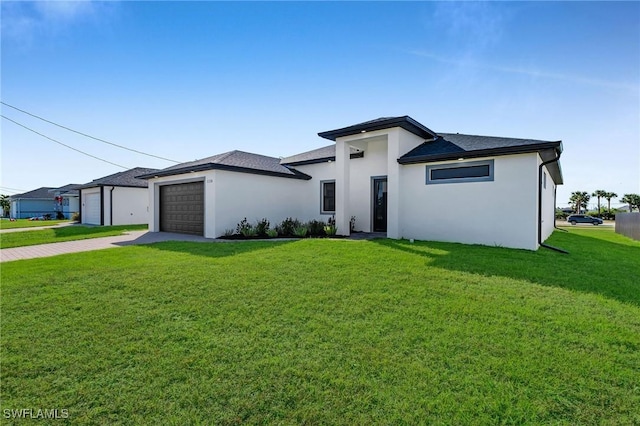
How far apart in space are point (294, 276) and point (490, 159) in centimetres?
756

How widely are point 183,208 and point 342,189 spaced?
24.6 ft

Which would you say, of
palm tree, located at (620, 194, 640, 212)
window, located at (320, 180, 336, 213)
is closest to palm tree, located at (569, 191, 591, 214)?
palm tree, located at (620, 194, 640, 212)

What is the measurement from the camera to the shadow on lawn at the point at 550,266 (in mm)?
5426

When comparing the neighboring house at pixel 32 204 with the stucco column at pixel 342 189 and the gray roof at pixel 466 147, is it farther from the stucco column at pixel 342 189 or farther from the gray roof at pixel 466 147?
the gray roof at pixel 466 147

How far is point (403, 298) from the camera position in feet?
15.1

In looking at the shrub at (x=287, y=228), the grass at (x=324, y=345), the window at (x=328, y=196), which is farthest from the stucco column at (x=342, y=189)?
the grass at (x=324, y=345)

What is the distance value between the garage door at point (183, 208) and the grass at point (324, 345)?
6.74 m

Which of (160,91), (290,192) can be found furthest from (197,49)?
(290,192)

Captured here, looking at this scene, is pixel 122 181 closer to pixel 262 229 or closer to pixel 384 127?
pixel 262 229

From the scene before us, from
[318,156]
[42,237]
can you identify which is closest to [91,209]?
[42,237]

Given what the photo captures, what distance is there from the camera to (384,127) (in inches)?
428

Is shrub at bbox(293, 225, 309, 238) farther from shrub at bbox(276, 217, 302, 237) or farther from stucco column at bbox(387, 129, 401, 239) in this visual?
stucco column at bbox(387, 129, 401, 239)

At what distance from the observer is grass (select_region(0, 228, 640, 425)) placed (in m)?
2.42

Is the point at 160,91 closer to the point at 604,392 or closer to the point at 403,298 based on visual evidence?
the point at 403,298
